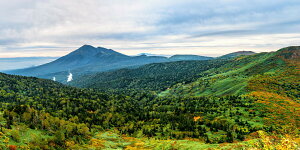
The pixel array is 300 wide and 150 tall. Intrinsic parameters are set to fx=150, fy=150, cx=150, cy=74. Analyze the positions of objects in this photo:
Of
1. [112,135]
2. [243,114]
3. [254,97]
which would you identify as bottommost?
[112,135]

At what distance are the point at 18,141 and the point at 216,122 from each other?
362 feet

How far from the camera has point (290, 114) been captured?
90.5 metres

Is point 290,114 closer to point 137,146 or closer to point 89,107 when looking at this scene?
point 137,146

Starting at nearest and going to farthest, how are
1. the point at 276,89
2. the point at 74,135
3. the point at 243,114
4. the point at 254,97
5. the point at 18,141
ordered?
the point at 18,141, the point at 74,135, the point at 243,114, the point at 254,97, the point at 276,89

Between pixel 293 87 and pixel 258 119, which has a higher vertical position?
pixel 293 87

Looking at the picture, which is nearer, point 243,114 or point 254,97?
point 243,114

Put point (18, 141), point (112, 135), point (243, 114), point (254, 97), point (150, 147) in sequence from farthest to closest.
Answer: point (254, 97) < point (112, 135) < point (243, 114) < point (150, 147) < point (18, 141)

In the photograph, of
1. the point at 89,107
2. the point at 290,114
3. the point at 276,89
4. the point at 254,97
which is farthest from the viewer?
the point at 89,107

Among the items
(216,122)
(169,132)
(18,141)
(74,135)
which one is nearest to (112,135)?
(74,135)

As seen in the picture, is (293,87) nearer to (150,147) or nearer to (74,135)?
(150,147)

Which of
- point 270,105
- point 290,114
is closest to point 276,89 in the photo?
point 270,105

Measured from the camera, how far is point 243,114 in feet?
347

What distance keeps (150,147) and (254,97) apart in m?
99.1

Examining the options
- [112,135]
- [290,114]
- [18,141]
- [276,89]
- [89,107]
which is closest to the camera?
[18,141]
